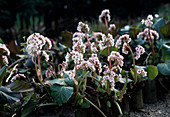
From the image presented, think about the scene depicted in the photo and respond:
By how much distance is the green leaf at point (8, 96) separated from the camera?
1.13 m

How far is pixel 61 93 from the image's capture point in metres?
1.15

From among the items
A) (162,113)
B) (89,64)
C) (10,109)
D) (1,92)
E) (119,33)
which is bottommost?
(162,113)

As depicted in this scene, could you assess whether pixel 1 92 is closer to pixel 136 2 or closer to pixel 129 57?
pixel 129 57

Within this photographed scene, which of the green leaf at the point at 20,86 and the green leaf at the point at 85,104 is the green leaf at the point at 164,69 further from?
the green leaf at the point at 20,86

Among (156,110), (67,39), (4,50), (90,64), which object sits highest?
(67,39)

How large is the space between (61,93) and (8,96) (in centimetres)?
29

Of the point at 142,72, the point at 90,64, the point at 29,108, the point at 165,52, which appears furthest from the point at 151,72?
the point at 29,108

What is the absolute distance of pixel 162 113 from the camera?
149 cm

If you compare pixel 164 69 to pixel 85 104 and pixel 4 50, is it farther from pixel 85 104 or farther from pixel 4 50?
pixel 4 50

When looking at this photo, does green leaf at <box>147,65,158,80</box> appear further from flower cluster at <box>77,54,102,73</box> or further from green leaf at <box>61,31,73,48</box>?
green leaf at <box>61,31,73,48</box>

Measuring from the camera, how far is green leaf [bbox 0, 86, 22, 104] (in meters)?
1.13

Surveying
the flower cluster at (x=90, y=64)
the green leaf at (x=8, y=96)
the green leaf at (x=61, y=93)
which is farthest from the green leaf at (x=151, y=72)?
the green leaf at (x=8, y=96)

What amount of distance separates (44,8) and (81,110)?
7205 mm

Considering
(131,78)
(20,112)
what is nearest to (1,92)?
(20,112)
